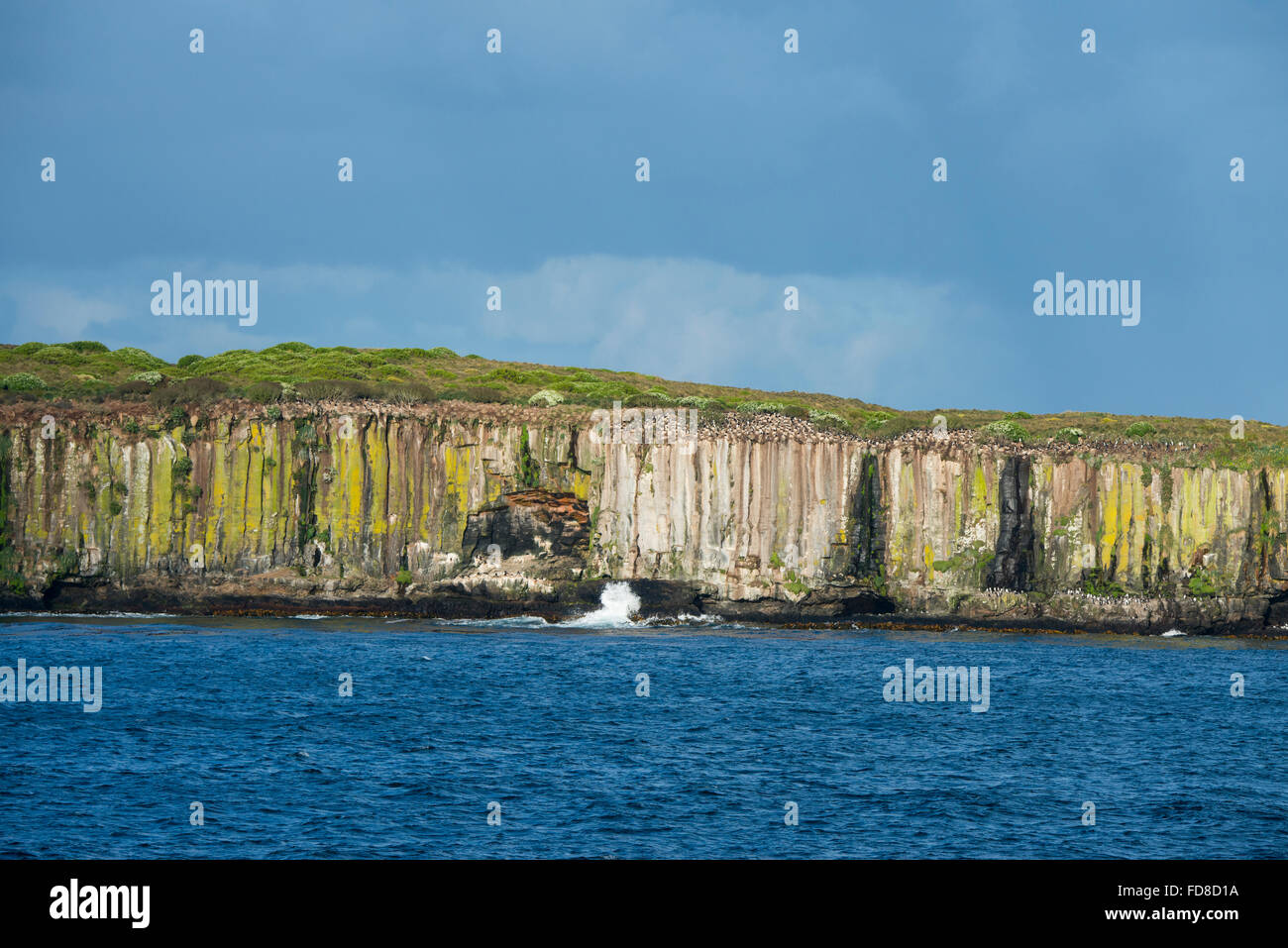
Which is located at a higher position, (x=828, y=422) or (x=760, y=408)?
(x=760, y=408)

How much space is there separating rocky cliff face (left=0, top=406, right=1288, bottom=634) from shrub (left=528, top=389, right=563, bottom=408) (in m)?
11.5

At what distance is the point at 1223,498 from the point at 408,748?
6002 centimetres

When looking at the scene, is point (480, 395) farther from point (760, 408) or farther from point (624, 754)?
point (624, 754)

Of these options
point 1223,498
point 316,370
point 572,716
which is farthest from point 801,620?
point 316,370

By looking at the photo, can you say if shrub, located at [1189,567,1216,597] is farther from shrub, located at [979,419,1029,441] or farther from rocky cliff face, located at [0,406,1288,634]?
shrub, located at [979,419,1029,441]

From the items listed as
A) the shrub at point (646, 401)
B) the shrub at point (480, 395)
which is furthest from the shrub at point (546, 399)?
the shrub at point (646, 401)

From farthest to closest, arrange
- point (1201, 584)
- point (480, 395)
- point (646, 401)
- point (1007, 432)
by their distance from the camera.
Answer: point (646, 401) < point (480, 395) < point (1007, 432) < point (1201, 584)

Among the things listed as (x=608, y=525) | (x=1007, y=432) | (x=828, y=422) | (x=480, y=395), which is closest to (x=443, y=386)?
(x=480, y=395)

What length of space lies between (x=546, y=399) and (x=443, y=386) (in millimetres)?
16448

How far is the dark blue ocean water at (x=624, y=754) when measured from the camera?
28.7 m

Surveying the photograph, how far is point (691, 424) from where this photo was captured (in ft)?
276

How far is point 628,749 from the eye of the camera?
38375 mm

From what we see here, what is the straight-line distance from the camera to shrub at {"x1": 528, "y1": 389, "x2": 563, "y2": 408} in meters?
92.7
